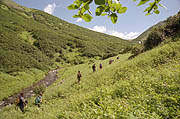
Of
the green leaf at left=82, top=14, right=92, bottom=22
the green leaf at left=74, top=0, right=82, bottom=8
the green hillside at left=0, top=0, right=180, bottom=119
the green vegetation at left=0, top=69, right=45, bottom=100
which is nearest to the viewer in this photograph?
the green leaf at left=74, top=0, right=82, bottom=8

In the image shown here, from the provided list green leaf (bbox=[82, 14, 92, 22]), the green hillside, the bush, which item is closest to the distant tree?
green leaf (bbox=[82, 14, 92, 22])

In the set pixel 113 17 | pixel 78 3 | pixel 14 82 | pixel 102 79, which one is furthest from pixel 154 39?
pixel 14 82

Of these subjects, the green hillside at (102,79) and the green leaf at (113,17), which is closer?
the green leaf at (113,17)

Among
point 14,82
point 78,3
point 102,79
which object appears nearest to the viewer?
point 78,3

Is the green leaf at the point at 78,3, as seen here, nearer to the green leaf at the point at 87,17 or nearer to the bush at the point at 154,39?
the green leaf at the point at 87,17

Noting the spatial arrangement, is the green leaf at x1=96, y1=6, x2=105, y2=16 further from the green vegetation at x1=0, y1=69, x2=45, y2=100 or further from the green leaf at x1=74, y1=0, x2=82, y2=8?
the green vegetation at x1=0, y1=69, x2=45, y2=100

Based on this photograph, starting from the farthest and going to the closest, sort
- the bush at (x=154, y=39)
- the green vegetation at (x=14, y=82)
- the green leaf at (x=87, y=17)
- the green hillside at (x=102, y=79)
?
1. the green vegetation at (x=14, y=82)
2. the bush at (x=154, y=39)
3. the green hillside at (x=102, y=79)
4. the green leaf at (x=87, y=17)

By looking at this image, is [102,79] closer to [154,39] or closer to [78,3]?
[154,39]

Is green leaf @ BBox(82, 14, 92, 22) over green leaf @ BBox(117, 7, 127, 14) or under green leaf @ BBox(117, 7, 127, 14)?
under

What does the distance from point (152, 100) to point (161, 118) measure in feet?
2.71

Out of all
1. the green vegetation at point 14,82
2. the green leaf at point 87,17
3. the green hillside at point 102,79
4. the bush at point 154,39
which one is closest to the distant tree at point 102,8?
the green leaf at point 87,17

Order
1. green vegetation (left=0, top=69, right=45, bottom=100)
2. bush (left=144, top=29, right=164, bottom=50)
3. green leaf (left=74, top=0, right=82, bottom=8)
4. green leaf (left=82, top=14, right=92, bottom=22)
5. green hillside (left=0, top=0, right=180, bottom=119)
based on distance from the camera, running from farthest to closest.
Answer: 1. green vegetation (left=0, top=69, right=45, bottom=100)
2. bush (left=144, top=29, right=164, bottom=50)
3. green hillside (left=0, top=0, right=180, bottom=119)
4. green leaf (left=82, top=14, right=92, bottom=22)
5. green leaf (left=74, top=0, right=82, bottom=8)

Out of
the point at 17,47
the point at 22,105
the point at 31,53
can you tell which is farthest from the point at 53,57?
the point at 22,105

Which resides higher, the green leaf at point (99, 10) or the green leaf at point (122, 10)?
the green leaf at point (99, 10)
